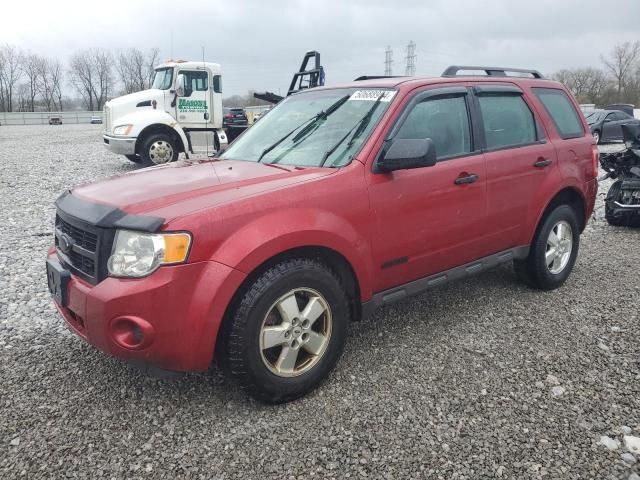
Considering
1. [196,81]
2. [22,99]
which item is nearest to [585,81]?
[196,81]

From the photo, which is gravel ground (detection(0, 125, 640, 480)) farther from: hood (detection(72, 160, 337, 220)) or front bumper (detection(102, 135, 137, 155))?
front bumper (detection(102, 135, 137, 155))

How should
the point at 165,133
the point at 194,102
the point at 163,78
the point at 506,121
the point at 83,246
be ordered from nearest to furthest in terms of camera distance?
1. the point at 83,246
2. the point at 506,121
3. the point at 165,133
4. the point at 194,102
5. the point at 163,78

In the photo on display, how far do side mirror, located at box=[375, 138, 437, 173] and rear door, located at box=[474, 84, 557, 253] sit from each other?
37.9 inches

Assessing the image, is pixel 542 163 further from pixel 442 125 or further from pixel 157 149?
pixel 157 149

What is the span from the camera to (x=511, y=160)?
398 cm

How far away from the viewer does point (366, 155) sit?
3143 millimetres

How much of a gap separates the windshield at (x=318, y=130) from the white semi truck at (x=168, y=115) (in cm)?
878

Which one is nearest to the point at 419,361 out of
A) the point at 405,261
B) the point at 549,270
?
the point at 405,261

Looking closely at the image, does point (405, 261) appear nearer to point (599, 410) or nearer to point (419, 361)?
point (419, 361)

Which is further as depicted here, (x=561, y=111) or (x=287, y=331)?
(x=561, y=111)

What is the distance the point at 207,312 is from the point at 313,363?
0.77 meters

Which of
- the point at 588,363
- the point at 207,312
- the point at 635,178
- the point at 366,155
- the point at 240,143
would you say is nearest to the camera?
the point at 207,312

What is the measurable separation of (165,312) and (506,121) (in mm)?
3077

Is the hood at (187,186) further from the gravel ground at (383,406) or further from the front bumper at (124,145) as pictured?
the front bumper at (124,145)
